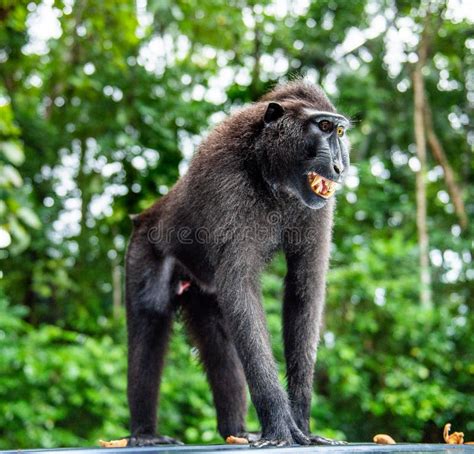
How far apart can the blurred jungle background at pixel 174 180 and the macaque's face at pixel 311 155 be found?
12.6ft

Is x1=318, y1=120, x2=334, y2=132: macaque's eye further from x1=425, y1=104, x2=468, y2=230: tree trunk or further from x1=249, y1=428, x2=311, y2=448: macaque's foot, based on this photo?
x1=425, y1=104, x2=468, y2=230: tree trunk

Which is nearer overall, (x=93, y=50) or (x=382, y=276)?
(x=382, y=276)

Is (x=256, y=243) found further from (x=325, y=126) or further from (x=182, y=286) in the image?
(x=182, y=286)

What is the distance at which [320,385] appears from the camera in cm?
1097

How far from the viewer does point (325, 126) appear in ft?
14.5

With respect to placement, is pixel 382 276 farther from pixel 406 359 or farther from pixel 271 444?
pixel 271 444

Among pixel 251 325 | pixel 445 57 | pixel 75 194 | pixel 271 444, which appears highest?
pixel 445 57

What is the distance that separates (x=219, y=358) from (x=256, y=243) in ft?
4.36

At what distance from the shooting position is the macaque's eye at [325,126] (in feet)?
14.4

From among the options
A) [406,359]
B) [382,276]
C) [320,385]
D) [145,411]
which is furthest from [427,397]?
[145,411]

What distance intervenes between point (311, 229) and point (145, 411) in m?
1.83

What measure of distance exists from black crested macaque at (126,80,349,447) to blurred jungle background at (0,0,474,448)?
10.2 ft

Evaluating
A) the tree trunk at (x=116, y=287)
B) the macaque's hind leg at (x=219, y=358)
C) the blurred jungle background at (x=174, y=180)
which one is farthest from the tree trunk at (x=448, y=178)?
the macaque's hind leg at (x=219, y=358)

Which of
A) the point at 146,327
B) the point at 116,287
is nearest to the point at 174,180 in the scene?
the point at 116,287
